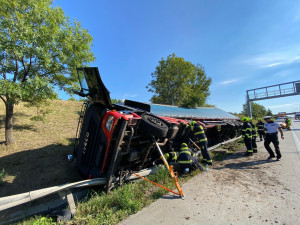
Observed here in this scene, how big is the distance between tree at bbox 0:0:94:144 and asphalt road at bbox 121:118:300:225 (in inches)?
197

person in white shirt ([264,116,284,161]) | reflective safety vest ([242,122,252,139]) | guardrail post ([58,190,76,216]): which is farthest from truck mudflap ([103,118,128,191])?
reflective safety vest ([242,122,252,139])

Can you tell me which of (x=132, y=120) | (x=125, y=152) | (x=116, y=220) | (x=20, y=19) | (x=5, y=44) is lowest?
(x=116, y=220)

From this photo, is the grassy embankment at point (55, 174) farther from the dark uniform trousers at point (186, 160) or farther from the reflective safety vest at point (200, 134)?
the reflective safety vest at point (200, 134)

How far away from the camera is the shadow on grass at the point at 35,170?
4215 mm

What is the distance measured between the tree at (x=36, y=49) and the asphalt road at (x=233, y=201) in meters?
5.01

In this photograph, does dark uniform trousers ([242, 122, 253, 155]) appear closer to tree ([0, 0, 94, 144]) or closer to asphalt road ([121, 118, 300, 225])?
asphalt road ([121, 118, 300, 225])

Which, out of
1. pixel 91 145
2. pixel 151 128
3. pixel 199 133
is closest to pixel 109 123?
pixel 151 128

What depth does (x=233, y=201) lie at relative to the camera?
2.78 meters

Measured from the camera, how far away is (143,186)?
11.2 feet

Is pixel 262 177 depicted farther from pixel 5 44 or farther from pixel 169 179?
pixel 5 44

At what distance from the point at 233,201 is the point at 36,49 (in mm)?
6440

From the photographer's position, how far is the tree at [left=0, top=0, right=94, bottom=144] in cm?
481

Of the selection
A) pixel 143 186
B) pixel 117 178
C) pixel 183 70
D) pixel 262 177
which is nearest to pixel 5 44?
pixel 117 178

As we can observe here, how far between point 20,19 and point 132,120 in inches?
204
